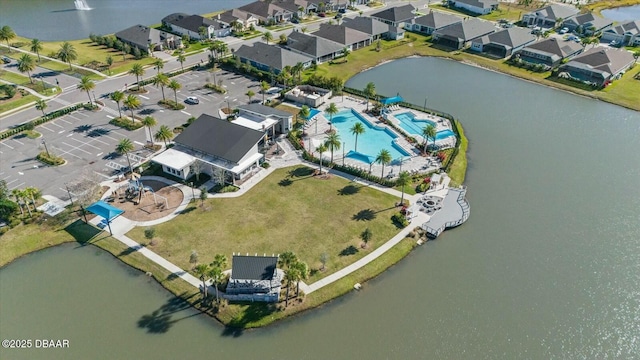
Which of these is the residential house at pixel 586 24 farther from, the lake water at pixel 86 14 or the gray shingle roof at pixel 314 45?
the lake water at pixel 86 14

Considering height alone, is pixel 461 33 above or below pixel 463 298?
above

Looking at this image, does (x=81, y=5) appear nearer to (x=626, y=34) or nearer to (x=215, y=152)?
(x=215, y=152)

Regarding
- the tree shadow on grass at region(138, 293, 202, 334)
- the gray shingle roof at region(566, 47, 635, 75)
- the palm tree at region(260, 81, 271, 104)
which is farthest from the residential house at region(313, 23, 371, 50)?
the tree shadow on grass at region(138, 293, 202, 334)

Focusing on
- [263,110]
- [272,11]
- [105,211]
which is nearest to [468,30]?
[272,11]

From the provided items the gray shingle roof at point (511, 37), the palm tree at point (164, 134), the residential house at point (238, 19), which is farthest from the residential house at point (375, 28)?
the palm tree at point (164, 134)

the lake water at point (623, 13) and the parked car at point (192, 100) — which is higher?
the lake water at point (623, 13)

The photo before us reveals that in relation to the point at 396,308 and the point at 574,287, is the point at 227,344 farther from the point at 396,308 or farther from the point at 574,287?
the point at 574,287
